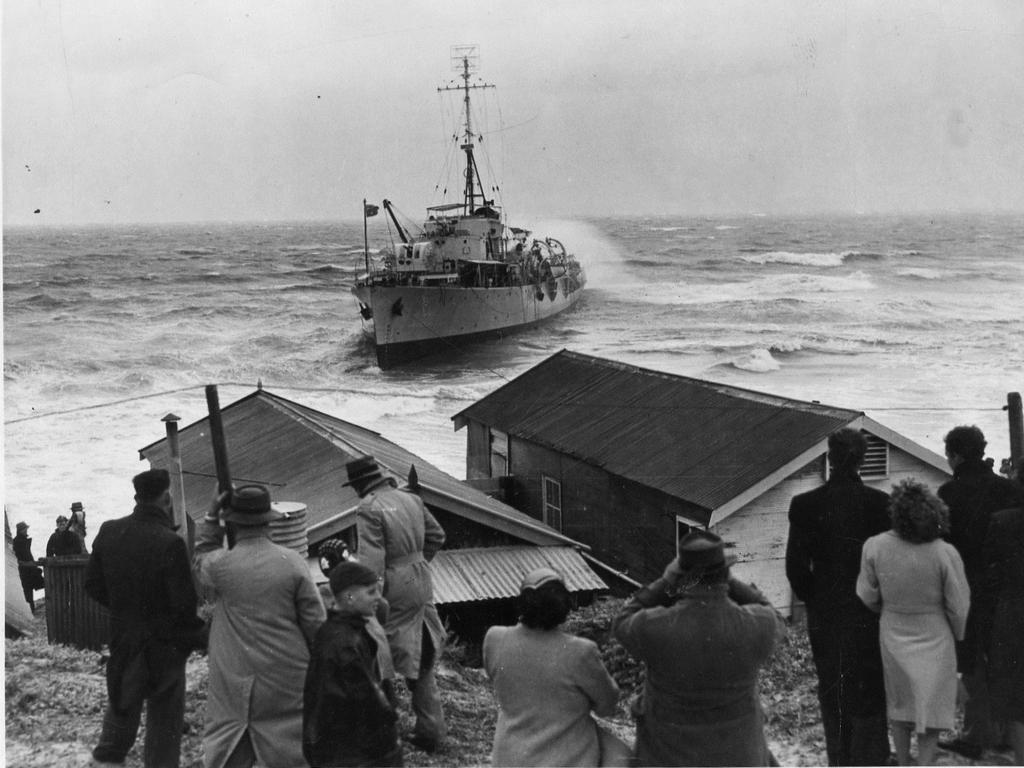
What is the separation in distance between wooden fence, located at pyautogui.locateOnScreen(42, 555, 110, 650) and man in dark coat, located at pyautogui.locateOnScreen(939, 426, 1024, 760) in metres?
6.61

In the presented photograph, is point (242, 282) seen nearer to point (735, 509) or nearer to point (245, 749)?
point (735, 509)

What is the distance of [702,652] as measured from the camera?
3.35 metres

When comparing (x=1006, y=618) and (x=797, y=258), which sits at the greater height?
(x=797, y=258)

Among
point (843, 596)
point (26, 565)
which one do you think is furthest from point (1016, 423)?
point (26, 565)

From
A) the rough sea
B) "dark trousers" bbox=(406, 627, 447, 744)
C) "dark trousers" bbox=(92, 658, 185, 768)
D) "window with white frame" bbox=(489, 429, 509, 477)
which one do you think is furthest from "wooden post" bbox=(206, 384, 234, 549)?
"window with white frame" bbox=(489, 429, 509, 477)

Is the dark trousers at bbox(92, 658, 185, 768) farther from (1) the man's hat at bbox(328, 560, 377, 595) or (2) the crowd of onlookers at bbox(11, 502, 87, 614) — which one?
(2) the crowd of onlookers at bbox(11, 502, 87, 614)

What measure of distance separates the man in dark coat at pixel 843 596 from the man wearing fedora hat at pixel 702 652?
1.08m

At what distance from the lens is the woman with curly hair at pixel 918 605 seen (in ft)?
13.8

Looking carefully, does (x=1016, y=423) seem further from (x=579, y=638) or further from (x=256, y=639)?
(x=256, y=639)

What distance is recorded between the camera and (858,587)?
439 centimetres

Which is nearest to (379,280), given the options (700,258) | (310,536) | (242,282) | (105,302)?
(105,302)

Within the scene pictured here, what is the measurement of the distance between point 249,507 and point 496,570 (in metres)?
6.29

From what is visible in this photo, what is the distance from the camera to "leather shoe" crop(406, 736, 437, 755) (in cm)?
518

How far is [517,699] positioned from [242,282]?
2002 inches
